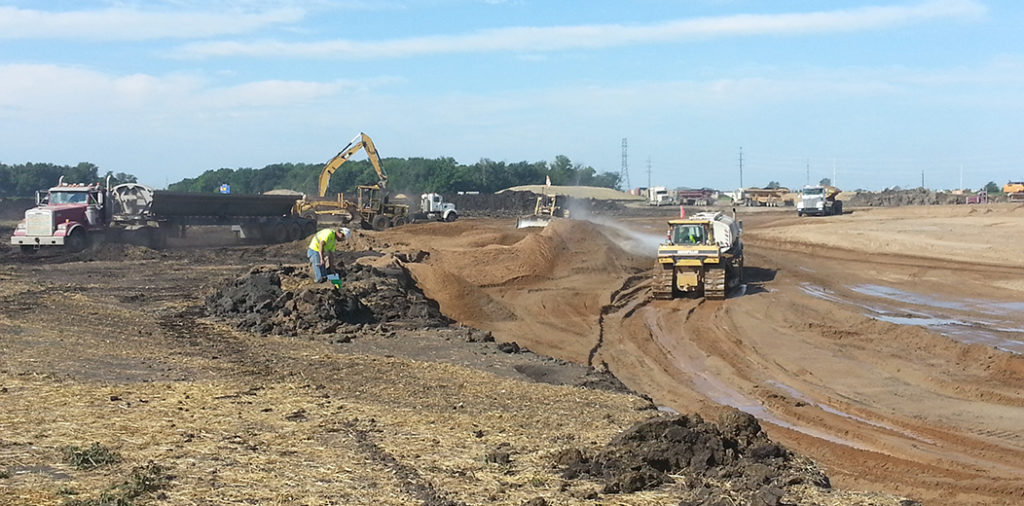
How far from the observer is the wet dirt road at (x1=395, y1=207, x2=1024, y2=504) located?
11.6m

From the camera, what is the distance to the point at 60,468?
26.8 feet

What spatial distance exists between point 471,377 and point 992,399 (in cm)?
752

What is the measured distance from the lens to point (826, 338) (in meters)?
20.1

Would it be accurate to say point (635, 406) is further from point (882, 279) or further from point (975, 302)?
point (882, 279)

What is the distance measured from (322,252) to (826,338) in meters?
10.3

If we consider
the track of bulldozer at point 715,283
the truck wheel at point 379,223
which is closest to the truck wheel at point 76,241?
the truck wheel at point 379,223

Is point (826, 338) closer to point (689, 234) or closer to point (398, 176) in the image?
point (689, 234)

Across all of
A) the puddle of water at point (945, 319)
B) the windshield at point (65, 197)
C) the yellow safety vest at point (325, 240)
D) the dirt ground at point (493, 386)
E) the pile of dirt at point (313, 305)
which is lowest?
the puddle of water at point (945, 319)

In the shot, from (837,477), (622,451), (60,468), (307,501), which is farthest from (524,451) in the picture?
(60,468)

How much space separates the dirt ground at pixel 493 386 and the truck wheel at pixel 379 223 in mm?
22687

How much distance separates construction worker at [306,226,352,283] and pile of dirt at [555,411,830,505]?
11941mm

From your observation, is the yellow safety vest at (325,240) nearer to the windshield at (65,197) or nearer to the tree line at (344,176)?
the windshield at (65,197)

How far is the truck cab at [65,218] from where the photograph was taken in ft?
122

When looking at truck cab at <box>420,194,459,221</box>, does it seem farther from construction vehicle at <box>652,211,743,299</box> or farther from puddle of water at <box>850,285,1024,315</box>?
construction vehicle at <box>652,211,743,299</box>
